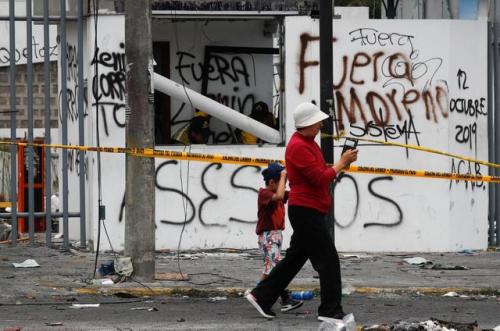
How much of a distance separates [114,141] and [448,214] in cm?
443

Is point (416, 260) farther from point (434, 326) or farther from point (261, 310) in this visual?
point (434, 326)

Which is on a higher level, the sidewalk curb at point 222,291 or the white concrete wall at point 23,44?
the white concrete wall at point 23,44

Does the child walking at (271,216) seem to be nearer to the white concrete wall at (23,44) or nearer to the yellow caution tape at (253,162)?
the yellow caution tape at (253,162)

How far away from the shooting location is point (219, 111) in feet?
51.5

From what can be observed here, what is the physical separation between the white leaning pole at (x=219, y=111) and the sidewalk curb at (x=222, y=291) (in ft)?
12.9

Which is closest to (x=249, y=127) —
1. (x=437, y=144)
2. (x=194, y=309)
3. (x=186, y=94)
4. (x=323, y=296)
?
(x=186, y=94)

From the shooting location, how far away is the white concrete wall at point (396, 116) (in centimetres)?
1558

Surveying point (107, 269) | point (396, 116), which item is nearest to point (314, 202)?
point (107, 269)

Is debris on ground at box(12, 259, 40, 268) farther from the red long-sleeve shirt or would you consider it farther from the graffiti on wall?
the red long-sleeve shirt

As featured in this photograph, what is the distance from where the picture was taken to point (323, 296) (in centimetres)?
958

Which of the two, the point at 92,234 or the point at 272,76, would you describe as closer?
the point at 92,234

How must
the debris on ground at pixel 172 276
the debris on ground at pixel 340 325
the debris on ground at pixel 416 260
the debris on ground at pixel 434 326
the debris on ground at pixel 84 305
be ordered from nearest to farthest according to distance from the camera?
the debris on ground at pixel 340 325
the debris on ground at pixel 434 326
the debris on ground at pixel 84 305
the debris on ground at pixel 172 276
the debris on ground at pixel 416 260

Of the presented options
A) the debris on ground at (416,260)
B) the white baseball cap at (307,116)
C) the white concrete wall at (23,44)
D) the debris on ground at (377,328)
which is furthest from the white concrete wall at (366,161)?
the white concrete wall at (23,44)

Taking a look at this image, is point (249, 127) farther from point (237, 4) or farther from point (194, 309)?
point (194, 309)
